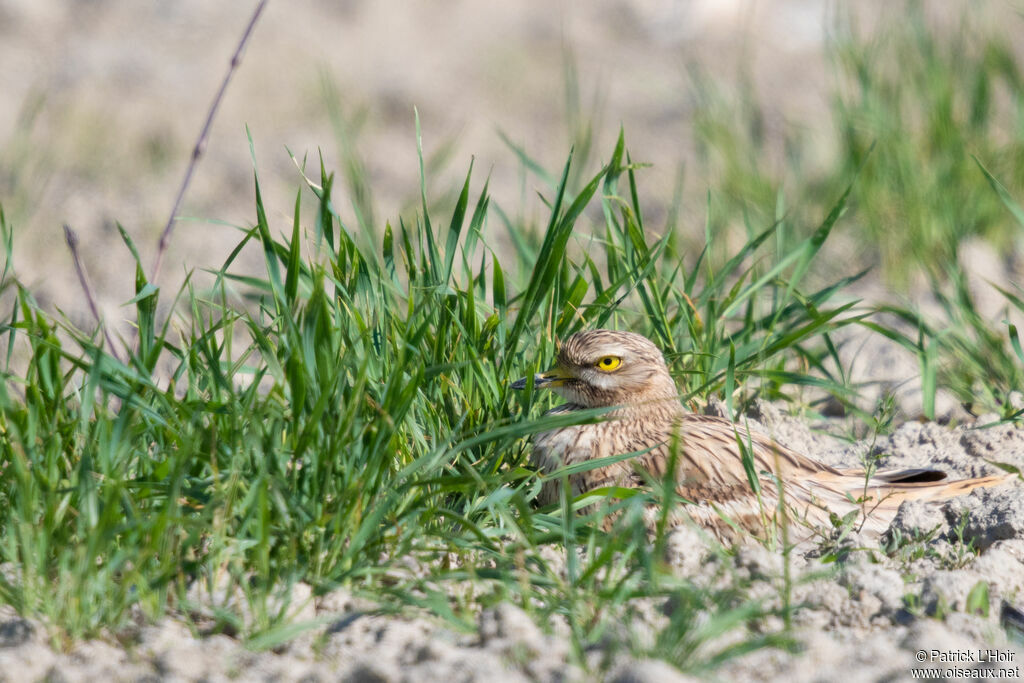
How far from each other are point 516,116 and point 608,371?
4614 millimetres

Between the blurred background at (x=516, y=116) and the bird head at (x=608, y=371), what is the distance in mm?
746

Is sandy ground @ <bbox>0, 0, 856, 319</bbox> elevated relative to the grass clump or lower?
elevated

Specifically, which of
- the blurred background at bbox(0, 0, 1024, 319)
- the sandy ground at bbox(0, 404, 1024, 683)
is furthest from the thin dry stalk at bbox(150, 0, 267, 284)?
the sandy ground at bbox(0, 404, 1024, 683)

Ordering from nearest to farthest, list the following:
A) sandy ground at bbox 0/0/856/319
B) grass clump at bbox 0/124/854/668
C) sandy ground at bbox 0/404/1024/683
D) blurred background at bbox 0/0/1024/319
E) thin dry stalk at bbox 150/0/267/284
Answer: sandy ground at bbox 0/404/1024/683, grass clump at bbox 0/124/854/668, thin dry stalk at bbox 150/0/267/284, blurred background at bbox 0/0/1024/319, sandy ground at bbox 0/0/856/319

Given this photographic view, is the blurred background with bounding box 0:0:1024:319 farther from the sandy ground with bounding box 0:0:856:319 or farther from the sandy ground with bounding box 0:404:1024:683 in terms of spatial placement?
the sandy ground with bounding box 0:404:1024:683

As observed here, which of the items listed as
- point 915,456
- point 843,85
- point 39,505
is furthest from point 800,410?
point 843,85

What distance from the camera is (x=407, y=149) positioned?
748cm

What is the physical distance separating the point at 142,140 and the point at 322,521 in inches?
206

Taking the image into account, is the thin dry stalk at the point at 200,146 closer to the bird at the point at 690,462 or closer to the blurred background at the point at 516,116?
the blurred background at the point at 516,116

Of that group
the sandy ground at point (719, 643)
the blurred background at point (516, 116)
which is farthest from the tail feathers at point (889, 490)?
the blurred background at point (516, 116)

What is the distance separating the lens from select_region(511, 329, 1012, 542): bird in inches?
131

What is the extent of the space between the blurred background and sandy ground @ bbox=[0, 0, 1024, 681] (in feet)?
0.08

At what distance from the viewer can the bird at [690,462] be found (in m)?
3.34

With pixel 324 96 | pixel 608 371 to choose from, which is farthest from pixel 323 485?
pixel 324 96
